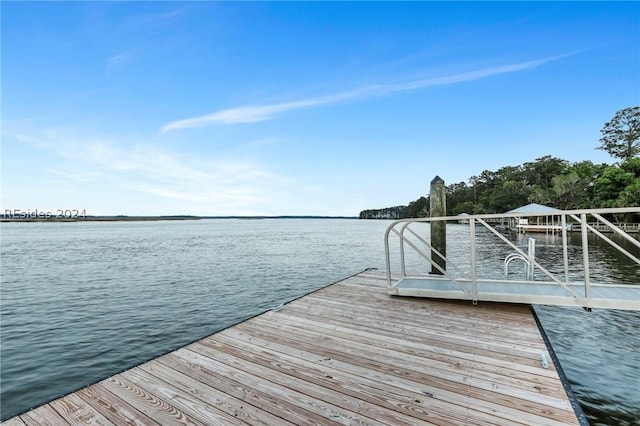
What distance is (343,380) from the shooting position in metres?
2.29

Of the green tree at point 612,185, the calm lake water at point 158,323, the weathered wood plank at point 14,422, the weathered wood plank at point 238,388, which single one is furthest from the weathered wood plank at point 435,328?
the green tree at point 612,185

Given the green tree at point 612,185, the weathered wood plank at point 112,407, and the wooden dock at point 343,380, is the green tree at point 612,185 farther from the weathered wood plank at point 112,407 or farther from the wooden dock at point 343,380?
the weathered wood plank at point 112,407

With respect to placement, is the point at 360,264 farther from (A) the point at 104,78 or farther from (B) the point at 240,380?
(A) the point at 104,78

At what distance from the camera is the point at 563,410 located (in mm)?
1837

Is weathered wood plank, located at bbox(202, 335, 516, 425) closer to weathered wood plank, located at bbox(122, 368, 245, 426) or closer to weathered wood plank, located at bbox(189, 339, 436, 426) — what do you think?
weathered wood plank, located at bbox(189, 339, 436, 426)

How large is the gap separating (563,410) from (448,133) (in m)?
23.1

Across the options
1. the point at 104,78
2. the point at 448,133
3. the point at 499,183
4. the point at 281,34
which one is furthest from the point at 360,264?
the point at 499,183

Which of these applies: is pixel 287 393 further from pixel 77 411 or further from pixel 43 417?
pixel 43 417

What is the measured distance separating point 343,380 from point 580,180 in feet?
163

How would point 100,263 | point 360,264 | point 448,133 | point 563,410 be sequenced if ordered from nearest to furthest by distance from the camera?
point 563,410, point 360,264, point 100,263, point 448,133

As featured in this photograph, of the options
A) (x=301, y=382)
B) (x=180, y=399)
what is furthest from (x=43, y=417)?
(x=301, y=382)

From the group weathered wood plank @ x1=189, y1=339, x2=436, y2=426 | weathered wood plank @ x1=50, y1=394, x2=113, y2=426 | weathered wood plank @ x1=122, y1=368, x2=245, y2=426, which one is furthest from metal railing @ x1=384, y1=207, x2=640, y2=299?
weathered wood plank @ x1=50, y1=394, x2=113, y2=426

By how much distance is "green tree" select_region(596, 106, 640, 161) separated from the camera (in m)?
41.5

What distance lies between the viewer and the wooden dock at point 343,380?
6.14ft
